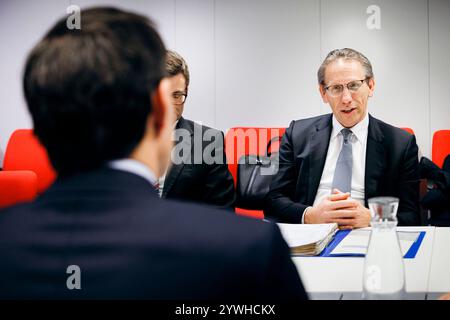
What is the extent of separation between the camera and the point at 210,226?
1.60ft

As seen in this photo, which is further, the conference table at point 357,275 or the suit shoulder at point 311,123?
the suit shoulder at point 311,123

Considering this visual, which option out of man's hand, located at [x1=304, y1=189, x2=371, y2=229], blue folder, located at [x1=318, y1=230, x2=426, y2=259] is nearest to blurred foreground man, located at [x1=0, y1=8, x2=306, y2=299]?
blue folder, located at [x1=318, y1=230, x2=426, y2=259]

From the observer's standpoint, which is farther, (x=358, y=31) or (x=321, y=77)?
(x=358, y=31)

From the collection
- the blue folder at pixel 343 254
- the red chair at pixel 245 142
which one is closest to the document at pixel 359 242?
the blue folder at pixel 343 254

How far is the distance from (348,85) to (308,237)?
3.20ft

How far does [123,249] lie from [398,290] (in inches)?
18.8

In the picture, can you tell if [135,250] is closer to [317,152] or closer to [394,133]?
[317,152]

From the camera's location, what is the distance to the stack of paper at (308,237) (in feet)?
3.51

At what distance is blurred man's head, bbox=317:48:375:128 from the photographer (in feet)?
6.14

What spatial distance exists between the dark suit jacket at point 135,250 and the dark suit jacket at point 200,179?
1278 mm

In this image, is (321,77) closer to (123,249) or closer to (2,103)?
(123,249)

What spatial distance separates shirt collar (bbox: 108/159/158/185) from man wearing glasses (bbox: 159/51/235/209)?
48.7 inches

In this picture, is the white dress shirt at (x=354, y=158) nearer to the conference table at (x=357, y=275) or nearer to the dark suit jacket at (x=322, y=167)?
the dark suit jacket at (x=322, y=167)

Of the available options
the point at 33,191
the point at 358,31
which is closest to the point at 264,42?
the point at 358,31
